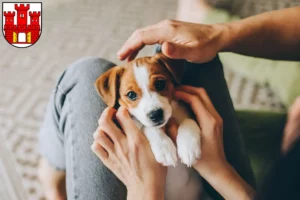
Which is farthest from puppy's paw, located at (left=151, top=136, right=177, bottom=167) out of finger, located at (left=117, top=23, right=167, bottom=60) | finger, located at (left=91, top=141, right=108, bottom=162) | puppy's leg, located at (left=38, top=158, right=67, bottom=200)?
puppy's leg, located at (left=38, top=158, right=67, bottom=200)

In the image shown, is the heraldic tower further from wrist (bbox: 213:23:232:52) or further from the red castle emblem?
wrist (bbox: 213:23:232:52)

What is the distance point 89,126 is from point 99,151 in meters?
0.10

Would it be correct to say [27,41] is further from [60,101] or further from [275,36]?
[275,36]

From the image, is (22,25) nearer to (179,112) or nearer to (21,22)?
(21,22)

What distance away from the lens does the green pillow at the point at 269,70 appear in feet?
4.54

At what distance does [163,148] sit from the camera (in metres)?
0.82

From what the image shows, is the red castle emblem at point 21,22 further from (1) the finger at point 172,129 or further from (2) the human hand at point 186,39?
(1) the finger at point 172,129

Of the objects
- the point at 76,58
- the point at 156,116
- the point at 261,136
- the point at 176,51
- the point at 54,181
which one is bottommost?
the point at 54,181

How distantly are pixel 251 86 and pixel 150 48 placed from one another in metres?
0.51

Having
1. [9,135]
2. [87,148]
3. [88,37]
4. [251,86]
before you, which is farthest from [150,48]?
[87,148]

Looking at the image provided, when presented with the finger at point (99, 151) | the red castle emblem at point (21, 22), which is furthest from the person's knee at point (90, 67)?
the red castle emblem at point (21, 22)

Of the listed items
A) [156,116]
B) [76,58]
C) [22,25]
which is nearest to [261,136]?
[156,116]

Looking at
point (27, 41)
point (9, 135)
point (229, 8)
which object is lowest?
point (9, 135)

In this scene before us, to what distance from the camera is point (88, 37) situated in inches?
79.4
